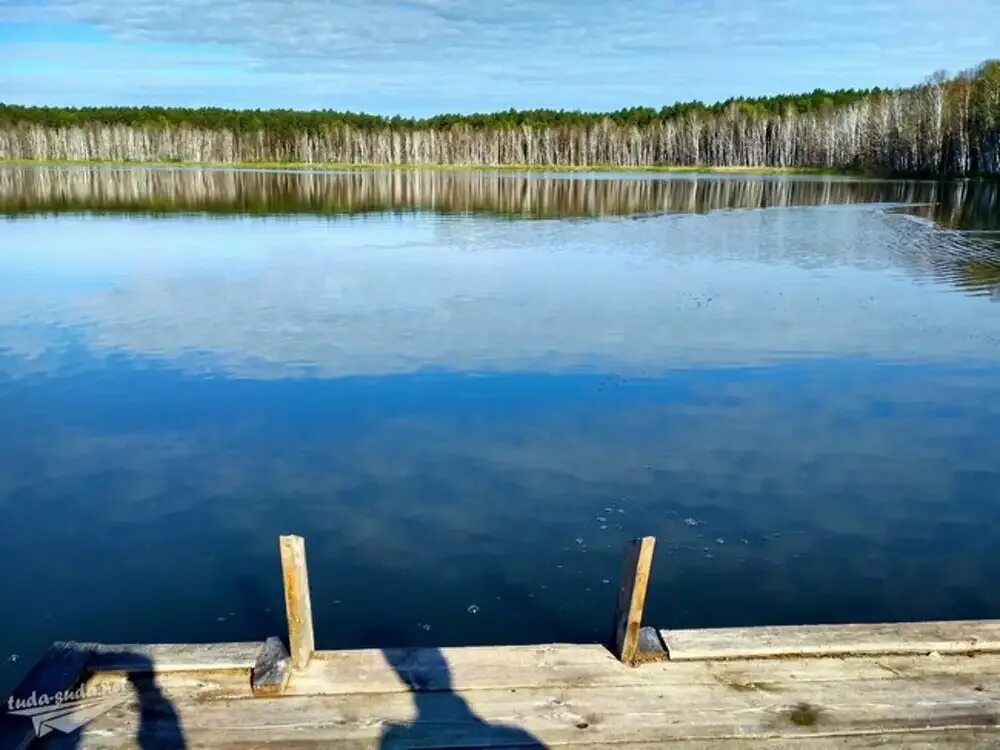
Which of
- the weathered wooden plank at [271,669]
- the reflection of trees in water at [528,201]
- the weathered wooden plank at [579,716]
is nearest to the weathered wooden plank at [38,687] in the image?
the weathered wooden plank at [579,716]

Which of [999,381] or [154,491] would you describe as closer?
[154,491]

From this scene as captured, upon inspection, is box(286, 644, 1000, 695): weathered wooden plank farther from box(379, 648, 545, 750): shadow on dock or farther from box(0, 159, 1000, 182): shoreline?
box(0, 159, 1000, 182): shoreline

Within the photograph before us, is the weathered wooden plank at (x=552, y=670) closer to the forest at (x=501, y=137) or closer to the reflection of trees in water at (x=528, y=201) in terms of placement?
the reflection of trees in water at (x=528, y=201)

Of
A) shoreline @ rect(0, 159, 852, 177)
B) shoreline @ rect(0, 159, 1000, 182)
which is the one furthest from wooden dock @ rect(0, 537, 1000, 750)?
shoreline @ rect(0, 159, 852, 177)

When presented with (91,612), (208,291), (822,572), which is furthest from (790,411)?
(208,291)

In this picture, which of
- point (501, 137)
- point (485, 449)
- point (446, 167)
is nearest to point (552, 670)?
point (485, 449)

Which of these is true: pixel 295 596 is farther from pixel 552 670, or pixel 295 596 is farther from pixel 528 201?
pixel 528 201

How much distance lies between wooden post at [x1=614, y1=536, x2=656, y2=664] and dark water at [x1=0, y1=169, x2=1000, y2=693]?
1.30m

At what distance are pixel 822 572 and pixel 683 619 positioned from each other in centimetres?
174

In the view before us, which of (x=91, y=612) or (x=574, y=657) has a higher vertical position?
(x=574, y=657)

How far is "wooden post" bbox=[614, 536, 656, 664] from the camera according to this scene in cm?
584

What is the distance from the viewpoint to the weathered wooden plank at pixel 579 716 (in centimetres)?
526

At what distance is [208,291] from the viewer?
22.6 m

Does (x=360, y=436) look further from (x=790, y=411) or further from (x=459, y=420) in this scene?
(x=790, y=411)
